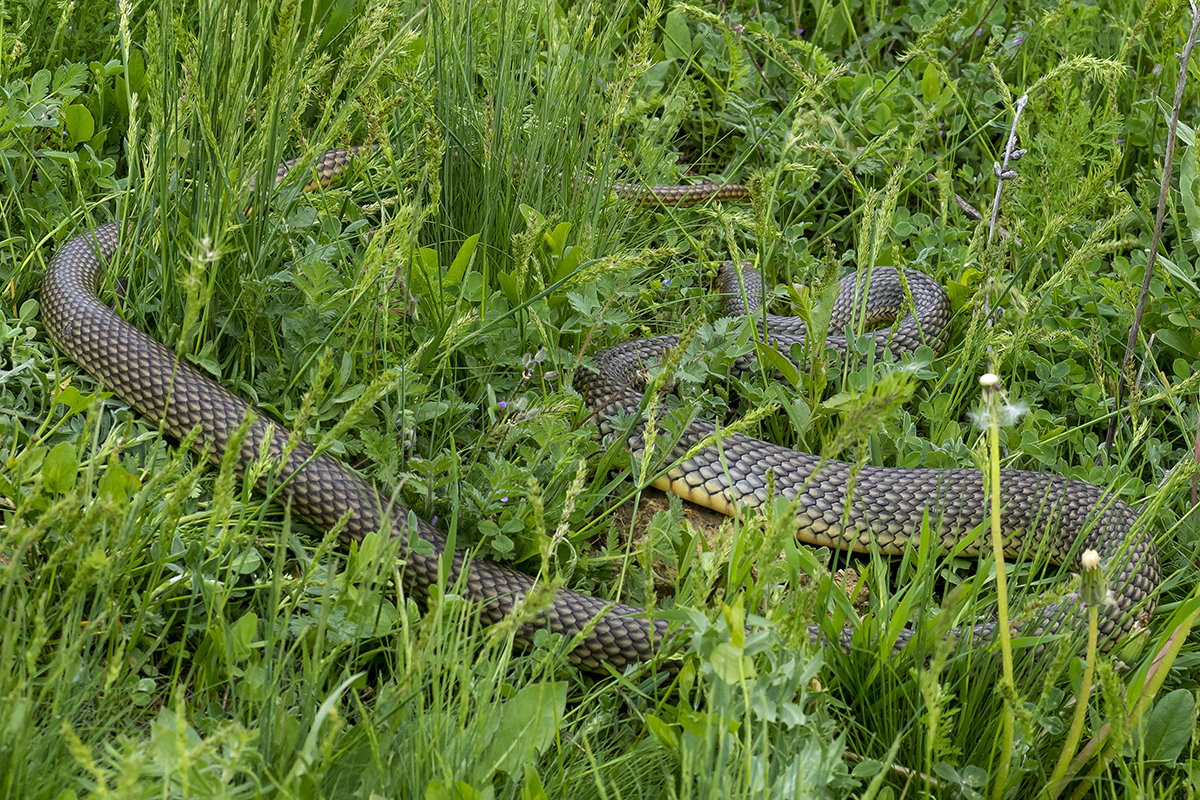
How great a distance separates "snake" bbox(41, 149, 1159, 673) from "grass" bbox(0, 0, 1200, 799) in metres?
0.08

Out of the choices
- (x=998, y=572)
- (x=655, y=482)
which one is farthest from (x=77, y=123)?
(x=998, y=572)

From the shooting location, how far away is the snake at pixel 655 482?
283 cm

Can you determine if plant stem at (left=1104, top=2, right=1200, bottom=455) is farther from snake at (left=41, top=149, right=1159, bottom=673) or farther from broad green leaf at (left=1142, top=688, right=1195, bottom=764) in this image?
broad green leaf at (left=1142, top=688, right=1195, bottom=764)

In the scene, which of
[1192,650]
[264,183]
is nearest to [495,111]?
[264,183]

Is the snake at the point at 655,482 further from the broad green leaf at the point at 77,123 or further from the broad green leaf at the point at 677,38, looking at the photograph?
the broad green leaf at the point at 677,38

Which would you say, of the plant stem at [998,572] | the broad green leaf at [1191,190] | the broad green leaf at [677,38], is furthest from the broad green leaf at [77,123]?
the broad green leaf at [1191,190]

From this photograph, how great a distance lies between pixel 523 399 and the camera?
305 centimetres

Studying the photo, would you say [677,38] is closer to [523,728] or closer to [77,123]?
[77,123]

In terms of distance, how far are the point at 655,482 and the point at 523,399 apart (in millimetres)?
676

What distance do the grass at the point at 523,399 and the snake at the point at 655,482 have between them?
0.08 metres

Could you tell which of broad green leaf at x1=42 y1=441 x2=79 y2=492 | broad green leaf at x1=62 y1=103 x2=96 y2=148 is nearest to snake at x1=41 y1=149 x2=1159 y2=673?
broad green leaf at x1=42 y1=441 x2=79 y2=492

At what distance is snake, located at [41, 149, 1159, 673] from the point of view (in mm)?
2830

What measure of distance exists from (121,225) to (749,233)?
244cm

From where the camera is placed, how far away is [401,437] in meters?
3.04
